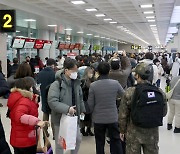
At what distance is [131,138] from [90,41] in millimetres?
35292

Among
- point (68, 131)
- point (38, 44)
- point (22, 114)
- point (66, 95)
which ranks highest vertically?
point (38, 44)

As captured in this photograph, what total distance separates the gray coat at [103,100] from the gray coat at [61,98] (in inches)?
9.8

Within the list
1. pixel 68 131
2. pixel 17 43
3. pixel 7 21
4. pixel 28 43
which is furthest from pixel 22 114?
pixel 28 43

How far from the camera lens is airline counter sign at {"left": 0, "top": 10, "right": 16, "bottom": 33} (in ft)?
31.2

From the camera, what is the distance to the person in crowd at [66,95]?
3869 mm

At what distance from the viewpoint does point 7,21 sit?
959 cm

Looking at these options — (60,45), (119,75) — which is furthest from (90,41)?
(119,75)

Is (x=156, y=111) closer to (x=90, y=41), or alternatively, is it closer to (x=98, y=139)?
(x=98, y=139)

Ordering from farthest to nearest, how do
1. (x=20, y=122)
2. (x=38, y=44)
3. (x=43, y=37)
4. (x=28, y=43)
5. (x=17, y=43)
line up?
(x=43, y=37)
(x=38, y=44)
(x=28, y=43)
(x=17, y=43)
(x=20, y=122)

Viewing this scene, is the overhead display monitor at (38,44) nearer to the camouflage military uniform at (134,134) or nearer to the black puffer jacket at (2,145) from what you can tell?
the camouflage military uniform at (134,134)

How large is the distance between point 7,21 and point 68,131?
6746mm

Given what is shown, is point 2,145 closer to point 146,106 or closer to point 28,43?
point 146,106

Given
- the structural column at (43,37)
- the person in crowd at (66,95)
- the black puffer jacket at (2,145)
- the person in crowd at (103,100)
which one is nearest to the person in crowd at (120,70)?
the person in crowd at (103,100)

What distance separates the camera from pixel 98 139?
14.8ft
